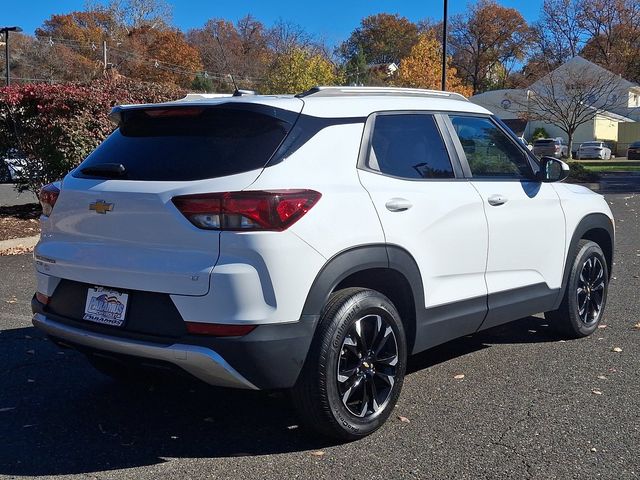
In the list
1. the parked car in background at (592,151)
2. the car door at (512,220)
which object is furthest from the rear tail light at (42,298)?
the parked car in background at (592,151)

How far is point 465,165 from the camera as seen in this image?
470 cm

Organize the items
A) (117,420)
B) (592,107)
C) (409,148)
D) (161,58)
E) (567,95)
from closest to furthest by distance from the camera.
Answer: (117,420) → (409,148) → (567,95) → (592,107) → (161,58)

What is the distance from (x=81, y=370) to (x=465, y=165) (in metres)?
3.04

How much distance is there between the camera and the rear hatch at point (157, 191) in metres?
3.46

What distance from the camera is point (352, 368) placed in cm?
383

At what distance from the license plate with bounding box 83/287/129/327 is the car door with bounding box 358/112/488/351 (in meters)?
1.41

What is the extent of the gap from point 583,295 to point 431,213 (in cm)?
233

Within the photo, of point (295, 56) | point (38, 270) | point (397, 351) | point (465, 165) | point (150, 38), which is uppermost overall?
point (150, 38)

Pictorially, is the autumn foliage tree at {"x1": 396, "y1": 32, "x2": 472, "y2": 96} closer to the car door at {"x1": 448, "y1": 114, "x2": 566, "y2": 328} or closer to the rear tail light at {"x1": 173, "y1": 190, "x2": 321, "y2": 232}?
the car door at {"x1": 448, "y1": 114, "x2": 566, "y2": 328}

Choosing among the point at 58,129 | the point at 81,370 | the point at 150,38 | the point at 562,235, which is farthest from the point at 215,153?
the point at 150,38

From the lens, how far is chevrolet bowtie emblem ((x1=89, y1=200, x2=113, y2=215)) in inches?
147

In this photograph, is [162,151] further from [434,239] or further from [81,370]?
[81,370]

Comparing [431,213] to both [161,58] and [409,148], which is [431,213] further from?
[161,58]

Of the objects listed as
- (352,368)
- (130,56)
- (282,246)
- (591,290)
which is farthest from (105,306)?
(130,56)
